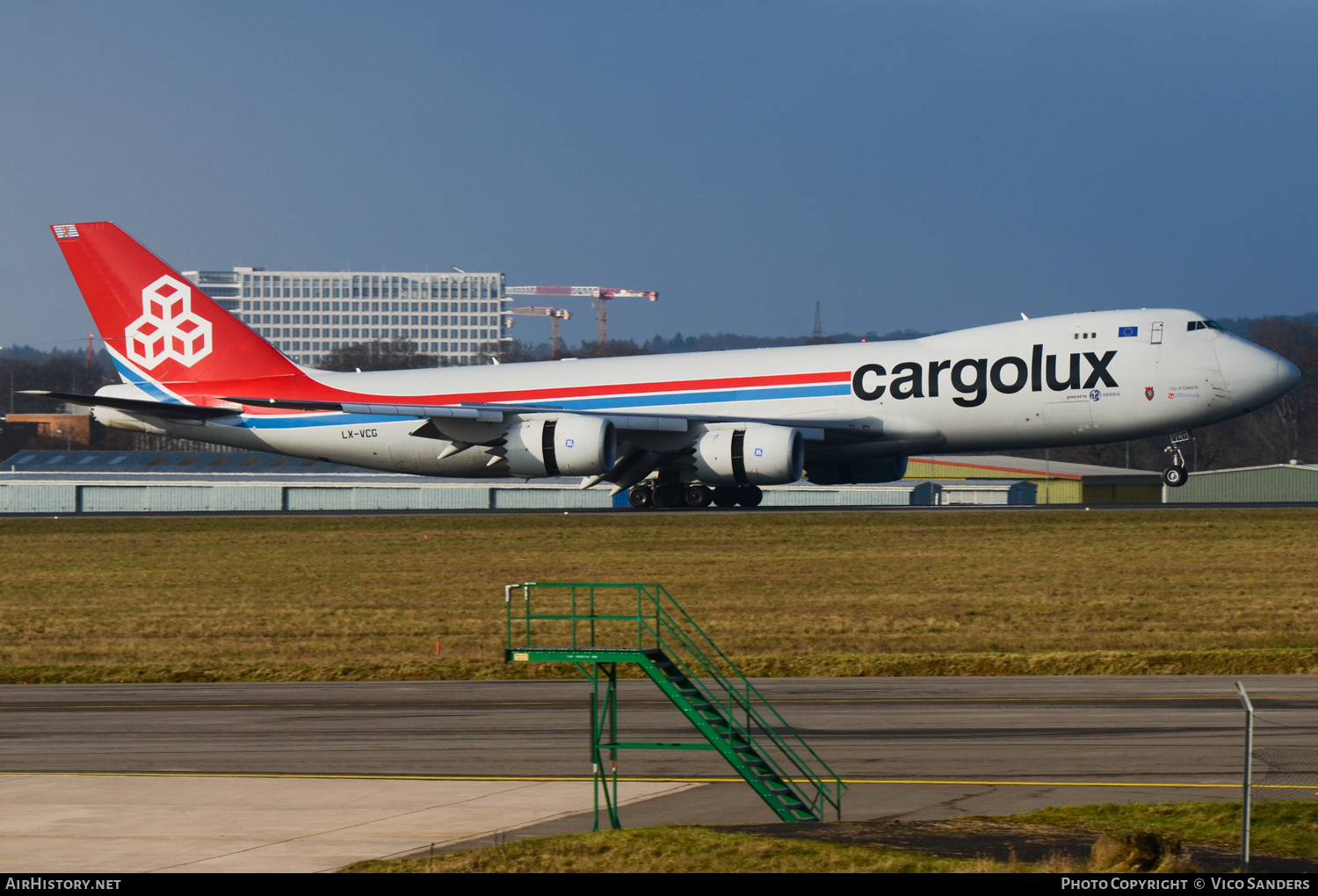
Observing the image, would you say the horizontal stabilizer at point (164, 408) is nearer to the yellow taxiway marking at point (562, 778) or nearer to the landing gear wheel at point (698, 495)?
the landing gear wheel at point (698, 495)

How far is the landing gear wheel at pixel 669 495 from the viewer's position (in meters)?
53.5

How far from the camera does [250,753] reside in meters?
18.1

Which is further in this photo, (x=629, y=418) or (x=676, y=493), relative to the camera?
(x=676, y=493)

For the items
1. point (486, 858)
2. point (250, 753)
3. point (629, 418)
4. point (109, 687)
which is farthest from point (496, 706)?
point (629, 418)

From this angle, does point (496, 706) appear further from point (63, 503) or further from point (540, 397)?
point (63, 503)

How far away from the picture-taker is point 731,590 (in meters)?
35.7

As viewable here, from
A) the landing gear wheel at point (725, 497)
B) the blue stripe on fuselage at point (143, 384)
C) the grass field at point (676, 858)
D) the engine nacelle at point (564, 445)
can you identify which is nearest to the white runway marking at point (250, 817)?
the grass field at point (676, 858)

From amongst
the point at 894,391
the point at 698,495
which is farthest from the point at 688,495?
the point at 894,391

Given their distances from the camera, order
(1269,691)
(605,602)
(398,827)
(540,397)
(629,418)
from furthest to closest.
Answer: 1. (540,397)
2. (629,418)
3. (605,602)
4. (1269,691)
5. (398,827)

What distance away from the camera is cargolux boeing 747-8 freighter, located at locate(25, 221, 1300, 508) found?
4628cm

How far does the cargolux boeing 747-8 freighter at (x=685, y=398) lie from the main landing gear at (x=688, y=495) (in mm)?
72

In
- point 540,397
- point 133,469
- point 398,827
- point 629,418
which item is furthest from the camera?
point 133,469

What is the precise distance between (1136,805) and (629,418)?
120 ft

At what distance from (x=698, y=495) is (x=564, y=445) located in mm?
7023
